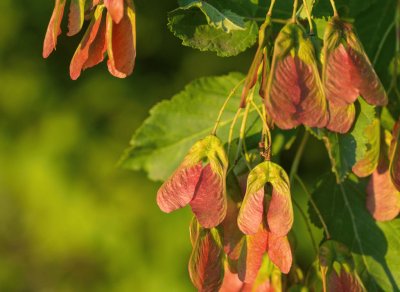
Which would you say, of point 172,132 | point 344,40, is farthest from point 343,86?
point 172,132

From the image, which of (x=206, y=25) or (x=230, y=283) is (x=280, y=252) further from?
(x=206, y=25)

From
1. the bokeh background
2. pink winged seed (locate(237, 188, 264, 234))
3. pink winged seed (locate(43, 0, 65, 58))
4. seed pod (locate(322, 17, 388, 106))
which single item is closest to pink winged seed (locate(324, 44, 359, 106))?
seed pod (locate(322, 17, 388, 106))

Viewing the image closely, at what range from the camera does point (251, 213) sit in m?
0.74

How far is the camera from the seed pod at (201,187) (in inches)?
28.9

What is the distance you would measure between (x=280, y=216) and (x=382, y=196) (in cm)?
18

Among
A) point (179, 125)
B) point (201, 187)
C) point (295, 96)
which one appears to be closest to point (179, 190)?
point (201, 187)

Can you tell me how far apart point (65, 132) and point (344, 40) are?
56.1 inches

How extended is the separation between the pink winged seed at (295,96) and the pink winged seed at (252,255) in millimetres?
117

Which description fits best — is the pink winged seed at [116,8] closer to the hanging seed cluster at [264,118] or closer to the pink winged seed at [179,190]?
the hanging seed cluster at [264,118]

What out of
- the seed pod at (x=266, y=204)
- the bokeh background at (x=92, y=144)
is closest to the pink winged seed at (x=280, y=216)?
the seed pod at (x=266, y=204)

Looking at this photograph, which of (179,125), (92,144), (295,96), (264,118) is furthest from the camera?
(92,144)

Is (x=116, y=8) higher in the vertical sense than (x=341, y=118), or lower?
higher

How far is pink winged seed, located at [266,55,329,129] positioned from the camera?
0.69 m

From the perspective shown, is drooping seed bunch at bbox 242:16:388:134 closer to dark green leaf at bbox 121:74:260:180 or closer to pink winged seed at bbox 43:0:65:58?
pink winged seed at bbox 43:0:65:58
